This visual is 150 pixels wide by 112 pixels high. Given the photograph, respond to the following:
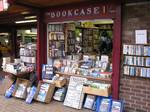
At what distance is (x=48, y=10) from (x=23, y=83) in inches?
93.8

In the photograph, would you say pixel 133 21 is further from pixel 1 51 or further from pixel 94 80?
pixel 1 51

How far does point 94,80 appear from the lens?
21.3ft

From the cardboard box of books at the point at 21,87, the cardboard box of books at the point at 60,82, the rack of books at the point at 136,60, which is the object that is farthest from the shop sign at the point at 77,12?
the cardboard box of books at the point at 21,87

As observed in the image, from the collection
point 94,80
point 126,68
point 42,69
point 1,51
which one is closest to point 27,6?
point 42,69

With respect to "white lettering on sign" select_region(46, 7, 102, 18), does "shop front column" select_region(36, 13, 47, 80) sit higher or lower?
lower

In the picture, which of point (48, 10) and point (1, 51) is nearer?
point (48, 10)

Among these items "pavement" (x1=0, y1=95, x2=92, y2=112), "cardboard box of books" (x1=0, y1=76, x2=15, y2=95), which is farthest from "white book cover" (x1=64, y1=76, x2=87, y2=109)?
"cardboard box of books" (x1=0, y1=76, x2=15, y2=95)

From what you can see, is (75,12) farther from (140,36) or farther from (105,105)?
(105,105)

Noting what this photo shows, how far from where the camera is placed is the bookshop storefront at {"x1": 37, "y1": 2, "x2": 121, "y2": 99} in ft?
18.9

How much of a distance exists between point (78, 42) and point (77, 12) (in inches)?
101

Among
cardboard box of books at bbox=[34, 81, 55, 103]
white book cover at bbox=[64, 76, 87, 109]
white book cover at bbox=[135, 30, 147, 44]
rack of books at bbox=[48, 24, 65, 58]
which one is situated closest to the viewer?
white book cover at bbox=[135, 30, 147, 44]

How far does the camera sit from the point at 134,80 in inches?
218

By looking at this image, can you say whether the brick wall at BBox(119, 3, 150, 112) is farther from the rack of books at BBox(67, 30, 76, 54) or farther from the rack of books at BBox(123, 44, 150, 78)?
the rack of books at BBox(67, 30, 76, 54)

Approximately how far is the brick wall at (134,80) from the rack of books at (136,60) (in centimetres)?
15
